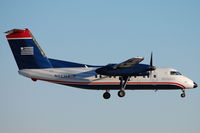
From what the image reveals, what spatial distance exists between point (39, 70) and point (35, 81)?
100 cm

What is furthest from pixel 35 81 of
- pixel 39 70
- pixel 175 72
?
pixel 175 72

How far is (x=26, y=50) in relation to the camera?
51594 mm

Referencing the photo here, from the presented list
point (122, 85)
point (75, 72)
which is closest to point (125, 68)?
point (122, 85)

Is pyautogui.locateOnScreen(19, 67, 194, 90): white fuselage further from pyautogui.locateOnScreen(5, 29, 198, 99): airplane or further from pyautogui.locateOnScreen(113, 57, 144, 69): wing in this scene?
pyautogui.locateOnScreen(113, 57, 144, 69): wing

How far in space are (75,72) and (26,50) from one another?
177 inches

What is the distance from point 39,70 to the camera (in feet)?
169

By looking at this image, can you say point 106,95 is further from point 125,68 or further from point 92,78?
point 125,68

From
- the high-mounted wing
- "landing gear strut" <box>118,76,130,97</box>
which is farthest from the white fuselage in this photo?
the high-mounted wing

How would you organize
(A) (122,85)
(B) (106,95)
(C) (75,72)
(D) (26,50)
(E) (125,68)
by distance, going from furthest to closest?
(B) (106,95) < (A) (122,85) < (C) (75,72) < (D) (26,50) < (E) (125,68)

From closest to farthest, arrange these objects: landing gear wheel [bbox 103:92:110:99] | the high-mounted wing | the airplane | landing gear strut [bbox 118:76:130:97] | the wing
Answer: the wing
the high-mounted wing
the airplane
landing gear strut [bbox 118:76:130:97]
landing gear wheel [bbox 103:92:110:99]

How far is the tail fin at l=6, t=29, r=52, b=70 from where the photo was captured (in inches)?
2019

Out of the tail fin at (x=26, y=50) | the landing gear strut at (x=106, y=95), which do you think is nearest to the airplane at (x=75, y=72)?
the tail fin at (x=26, y=50)

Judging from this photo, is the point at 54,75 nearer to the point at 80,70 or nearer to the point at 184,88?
the point at 80,70

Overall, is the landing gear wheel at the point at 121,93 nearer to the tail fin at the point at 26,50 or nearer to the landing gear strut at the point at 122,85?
the landing gear strut at the point at 122,85
